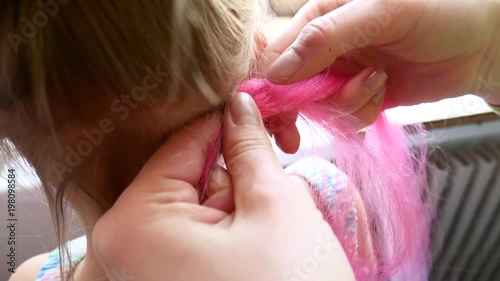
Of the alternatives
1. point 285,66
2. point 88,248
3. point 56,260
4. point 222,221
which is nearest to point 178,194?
point 222,221

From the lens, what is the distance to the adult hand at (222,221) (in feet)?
1.49

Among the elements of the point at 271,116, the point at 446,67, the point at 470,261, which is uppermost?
the point at 271,116

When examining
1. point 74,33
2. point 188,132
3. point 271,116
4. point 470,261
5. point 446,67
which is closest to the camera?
point 74,33

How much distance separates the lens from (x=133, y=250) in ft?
1.51

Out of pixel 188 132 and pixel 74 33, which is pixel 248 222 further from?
pixel 74 33

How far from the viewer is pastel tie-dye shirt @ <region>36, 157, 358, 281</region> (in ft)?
2.27

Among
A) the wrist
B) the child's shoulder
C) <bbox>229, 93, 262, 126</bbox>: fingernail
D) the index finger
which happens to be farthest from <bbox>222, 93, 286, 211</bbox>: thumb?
the child's shoulder

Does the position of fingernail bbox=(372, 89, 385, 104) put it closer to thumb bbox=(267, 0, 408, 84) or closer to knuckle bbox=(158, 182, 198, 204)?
thumb bbox=(267, 0, 408, 84)

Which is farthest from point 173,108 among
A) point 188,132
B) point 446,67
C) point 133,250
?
point 446,67

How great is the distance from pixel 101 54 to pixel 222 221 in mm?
187

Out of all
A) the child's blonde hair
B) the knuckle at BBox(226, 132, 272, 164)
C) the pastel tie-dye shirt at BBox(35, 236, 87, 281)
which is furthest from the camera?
the pastel tie-dye shirt at BBox(35, 236, 87, 281)

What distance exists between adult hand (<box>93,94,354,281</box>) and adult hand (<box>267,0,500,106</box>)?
12 centimetres

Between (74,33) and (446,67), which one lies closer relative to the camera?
(74,33)

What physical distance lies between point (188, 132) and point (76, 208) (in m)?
0.20
